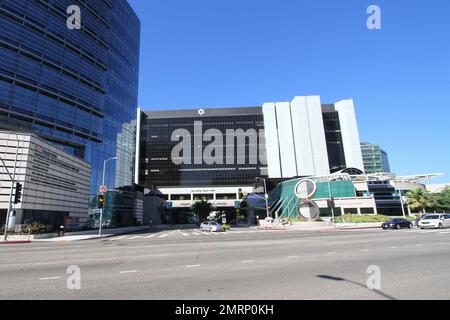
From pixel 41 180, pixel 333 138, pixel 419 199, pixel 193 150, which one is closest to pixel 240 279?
pixel 41 180

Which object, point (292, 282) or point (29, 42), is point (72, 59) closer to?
point (29, 42)

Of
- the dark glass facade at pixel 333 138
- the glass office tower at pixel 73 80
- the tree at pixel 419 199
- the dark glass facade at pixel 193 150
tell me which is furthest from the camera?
the dark glass facade at pixel 193 150

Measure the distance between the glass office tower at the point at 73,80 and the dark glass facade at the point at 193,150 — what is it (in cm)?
4103

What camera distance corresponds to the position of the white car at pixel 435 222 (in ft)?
100

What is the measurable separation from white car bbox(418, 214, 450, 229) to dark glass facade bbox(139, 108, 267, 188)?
83.8m

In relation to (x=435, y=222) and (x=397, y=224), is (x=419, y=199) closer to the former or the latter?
(x=397, y=224)

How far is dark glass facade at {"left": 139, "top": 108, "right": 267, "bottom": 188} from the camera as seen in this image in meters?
118

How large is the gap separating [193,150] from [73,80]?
66385 millimetres

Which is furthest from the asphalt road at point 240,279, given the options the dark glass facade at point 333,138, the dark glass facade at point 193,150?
the dark glass facade at point 193,150

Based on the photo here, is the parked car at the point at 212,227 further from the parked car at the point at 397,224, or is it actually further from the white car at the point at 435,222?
the white car at the point at 435,222

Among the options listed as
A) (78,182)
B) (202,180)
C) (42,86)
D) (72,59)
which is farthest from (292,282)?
(202,180)

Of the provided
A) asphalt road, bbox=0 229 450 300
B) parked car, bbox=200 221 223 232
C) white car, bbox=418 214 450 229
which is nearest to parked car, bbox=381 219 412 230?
white car, bbox=418 214 450 229

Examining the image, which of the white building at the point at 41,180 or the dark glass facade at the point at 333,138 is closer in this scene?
the white building at the point at 41,180

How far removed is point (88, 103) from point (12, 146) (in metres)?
36.1
